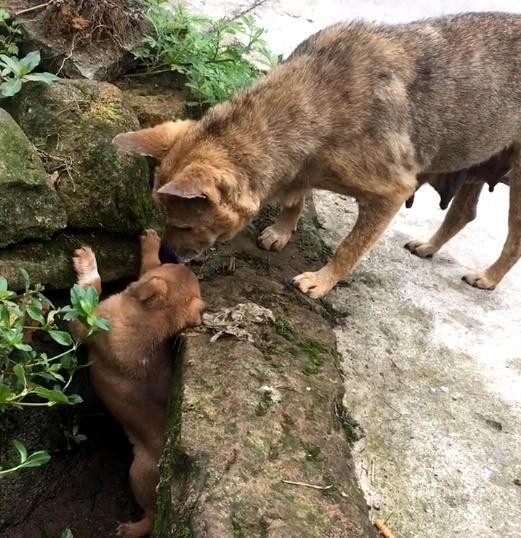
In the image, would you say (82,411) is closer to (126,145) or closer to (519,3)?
(126,145)

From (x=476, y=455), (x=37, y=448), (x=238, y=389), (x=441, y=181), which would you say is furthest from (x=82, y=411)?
(x=441, y=181)

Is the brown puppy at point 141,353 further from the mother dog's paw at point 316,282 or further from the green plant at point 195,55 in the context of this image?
the green plant at point 195,55

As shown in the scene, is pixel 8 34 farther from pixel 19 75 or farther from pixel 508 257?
pixel 508 257

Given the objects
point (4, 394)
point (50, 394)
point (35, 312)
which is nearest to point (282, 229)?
point (35, 312)

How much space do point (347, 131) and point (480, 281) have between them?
2154 millimetres

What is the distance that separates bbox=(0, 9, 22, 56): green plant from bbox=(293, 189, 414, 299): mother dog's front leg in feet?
8.44

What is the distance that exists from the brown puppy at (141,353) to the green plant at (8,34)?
1645 millimetres

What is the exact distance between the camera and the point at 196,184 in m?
4.10

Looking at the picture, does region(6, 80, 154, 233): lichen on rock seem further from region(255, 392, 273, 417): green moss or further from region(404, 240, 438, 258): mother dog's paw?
region(404, 240, 438, 258): mother dog's paw

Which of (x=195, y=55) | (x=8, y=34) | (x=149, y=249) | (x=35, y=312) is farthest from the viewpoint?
(x=195, y=55)

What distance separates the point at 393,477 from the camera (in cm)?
407

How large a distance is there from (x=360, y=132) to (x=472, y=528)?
2.56 metres

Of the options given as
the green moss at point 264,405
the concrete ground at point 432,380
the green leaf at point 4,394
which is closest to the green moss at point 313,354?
the concrete ground at point 432,380

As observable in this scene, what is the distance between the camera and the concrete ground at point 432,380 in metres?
4.03
